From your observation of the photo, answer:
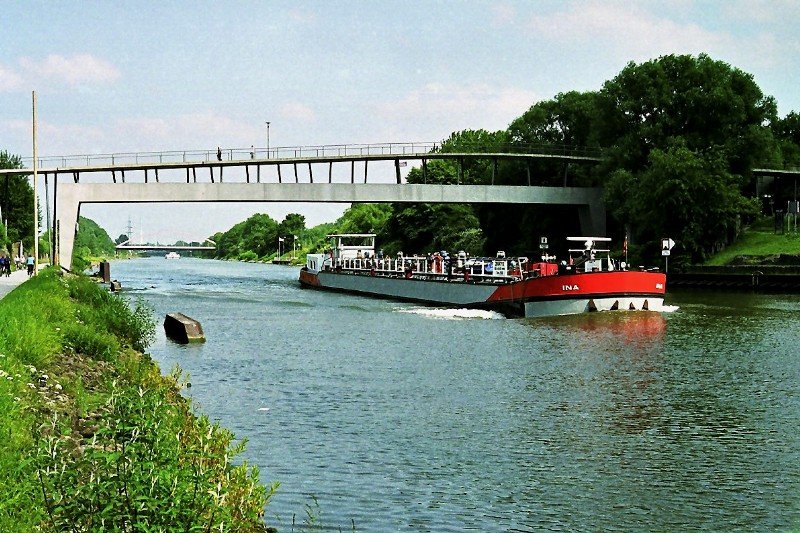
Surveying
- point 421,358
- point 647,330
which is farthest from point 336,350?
point 647,330

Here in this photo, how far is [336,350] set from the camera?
3434cm

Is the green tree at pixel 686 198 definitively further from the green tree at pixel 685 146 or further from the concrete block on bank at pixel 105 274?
the concrete block on bank at pixel 105 274

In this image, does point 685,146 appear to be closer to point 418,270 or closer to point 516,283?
point 418,270

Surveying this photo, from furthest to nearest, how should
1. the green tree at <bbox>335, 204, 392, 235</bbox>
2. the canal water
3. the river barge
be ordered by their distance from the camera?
the green tree at <bbox>335, 204, 392, 235</bbox> → the river barge → the canal water

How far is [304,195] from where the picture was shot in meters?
84.0

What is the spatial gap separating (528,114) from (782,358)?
68.8 metres

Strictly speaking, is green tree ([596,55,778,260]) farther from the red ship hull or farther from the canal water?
the canal water

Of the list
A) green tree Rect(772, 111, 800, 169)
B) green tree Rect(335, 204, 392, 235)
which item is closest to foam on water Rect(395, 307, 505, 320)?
green tree Rect(772, 111, 800, 169)

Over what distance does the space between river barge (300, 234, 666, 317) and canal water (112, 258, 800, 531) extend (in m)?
6.62

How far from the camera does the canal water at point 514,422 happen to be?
14.5 m

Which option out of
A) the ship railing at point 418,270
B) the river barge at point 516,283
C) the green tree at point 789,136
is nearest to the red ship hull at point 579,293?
the river barge at point 516,283

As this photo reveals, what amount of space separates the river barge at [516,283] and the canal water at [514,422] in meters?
6.62

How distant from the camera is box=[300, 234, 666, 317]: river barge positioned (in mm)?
48500

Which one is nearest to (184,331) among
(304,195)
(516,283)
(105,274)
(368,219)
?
(516,283)
